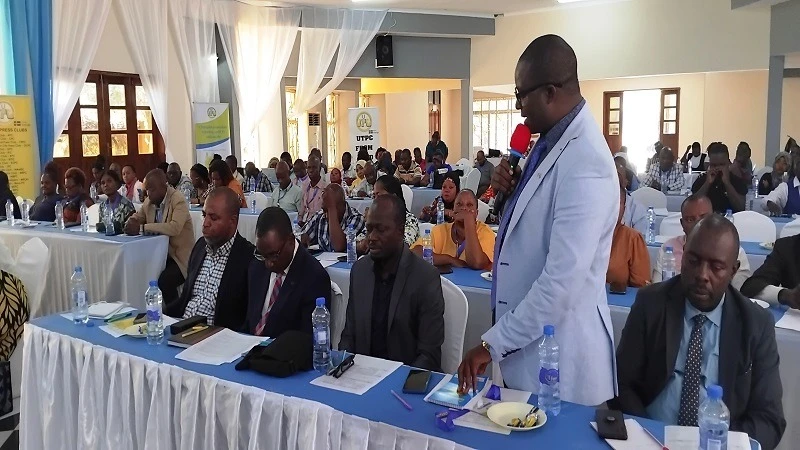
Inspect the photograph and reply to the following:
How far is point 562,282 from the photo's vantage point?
6.06 ft

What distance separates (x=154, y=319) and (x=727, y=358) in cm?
220

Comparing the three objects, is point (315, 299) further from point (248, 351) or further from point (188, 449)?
point (188, 449)

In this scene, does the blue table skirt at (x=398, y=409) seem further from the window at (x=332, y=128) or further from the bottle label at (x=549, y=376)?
the window at (x=332, y=128)

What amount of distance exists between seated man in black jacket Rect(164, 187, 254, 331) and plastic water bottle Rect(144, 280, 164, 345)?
0.43m

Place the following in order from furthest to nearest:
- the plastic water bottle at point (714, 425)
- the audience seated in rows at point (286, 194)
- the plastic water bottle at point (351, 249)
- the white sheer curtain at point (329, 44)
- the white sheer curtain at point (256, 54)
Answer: the white sheer curtain at point (329, 44) < the white sheer curtain at point (256, 54) < the audience seated in rows at point (286, 194) < the plastic water bottle at point (351, 249) < the plastic water bottle at point (714, 425)

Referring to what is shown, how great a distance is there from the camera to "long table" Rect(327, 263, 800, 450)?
2824mm

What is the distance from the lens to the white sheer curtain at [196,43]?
10391 mm

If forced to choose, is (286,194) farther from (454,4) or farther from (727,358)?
(454,4)

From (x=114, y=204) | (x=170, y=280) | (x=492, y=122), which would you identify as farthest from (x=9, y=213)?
(x=492, y=122)

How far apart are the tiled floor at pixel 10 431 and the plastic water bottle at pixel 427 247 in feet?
8.22

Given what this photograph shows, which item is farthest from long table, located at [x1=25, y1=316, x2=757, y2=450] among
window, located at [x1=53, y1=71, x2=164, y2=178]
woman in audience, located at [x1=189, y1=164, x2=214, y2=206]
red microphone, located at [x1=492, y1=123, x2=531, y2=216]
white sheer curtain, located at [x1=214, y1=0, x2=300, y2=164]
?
white sheer curtain, located at [x1=214, y1=0, x2=300, y2=164]

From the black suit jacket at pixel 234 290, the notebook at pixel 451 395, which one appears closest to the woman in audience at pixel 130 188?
the black suit jacket at pixel 234 290

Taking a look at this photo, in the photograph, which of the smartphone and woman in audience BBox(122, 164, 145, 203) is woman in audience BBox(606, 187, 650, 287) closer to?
the smartphone

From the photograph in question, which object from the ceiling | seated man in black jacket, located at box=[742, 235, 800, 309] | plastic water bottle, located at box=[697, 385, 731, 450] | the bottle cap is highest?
the ceiling
